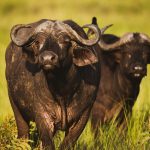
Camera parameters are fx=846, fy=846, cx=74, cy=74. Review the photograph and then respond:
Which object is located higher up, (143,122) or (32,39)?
(32,39)

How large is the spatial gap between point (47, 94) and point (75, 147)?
63 centimetres

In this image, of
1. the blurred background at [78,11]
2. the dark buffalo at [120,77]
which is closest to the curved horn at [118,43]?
the dark buffalo at [120,77]

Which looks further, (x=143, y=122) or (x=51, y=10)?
(x=51, y=10)

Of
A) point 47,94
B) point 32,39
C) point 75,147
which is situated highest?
point 32,39

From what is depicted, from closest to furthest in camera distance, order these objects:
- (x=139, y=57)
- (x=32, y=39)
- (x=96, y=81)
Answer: (x=32, y=39) → (x=96, y=81) → (x=139, y=57)

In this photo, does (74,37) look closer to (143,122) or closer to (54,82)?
(54,82)

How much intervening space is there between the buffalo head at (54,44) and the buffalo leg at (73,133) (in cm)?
52

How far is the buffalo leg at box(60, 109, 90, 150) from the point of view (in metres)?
7.93

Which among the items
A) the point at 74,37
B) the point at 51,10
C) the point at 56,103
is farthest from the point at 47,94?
the point at 51,10

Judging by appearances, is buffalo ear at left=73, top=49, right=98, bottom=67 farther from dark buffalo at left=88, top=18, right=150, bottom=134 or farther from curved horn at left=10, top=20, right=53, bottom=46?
dark buffalo at left=88, top=18, right=150, bottom=134

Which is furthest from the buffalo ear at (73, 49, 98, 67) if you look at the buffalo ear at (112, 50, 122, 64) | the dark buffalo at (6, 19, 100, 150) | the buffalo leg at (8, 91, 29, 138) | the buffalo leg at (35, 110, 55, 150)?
the buffalo ear at (112, 50, 122, 64)

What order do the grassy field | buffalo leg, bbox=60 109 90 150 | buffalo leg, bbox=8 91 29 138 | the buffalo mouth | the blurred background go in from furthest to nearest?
the blurred background → the grassy field → the buffalo mouth → buffalo leg, bbox=8 91 29 138 → buffalo leg, bbox=60 109 90 150

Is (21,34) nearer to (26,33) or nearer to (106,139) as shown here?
(26,33)

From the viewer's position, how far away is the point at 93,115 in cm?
1053
